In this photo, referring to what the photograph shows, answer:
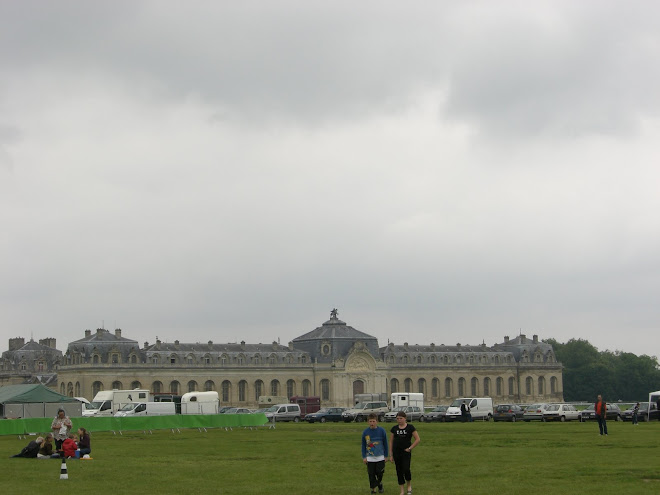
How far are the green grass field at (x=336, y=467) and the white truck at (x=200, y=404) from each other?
34.3m

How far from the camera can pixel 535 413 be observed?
7575cm

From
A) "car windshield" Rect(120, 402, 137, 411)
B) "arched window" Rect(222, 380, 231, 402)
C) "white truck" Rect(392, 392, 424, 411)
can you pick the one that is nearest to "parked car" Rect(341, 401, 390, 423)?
"white truck" Rect(392, 392, 424, 411)

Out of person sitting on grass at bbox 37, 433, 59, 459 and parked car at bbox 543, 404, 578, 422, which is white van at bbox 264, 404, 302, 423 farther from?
person sitting on grass at bbox 37, 433, 59, 459

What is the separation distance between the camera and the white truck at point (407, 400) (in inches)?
3489

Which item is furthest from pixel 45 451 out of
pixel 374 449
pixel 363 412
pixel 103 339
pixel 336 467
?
pixel 103 339

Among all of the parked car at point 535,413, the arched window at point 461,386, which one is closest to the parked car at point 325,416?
the parked car at point 535,413

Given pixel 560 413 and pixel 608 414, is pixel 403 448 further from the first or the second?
pixel 608 414

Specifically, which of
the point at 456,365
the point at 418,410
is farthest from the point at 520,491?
the point at 456,365

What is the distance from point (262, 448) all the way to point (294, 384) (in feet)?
308

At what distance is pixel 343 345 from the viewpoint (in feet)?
446

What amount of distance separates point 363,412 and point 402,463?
6113 cm

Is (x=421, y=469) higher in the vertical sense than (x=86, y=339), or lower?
lower

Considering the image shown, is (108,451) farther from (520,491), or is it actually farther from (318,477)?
(520,491)

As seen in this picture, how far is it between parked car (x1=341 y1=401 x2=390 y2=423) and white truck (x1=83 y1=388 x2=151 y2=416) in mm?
16182
